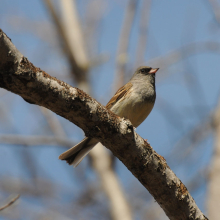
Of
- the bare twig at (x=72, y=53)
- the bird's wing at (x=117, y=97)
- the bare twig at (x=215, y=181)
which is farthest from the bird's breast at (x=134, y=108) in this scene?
the bare twig at (x=72, y=53)

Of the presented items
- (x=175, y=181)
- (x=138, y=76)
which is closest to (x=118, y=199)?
(x=138, y=76)

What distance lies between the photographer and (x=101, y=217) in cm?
766

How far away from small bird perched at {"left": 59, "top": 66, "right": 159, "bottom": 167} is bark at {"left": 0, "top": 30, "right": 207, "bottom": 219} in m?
1.32

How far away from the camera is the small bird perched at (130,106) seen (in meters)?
4.10

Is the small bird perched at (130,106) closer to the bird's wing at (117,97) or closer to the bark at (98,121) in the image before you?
the bird's wing at (117,97)

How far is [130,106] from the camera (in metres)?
4.50

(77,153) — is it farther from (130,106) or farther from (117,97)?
(117,97)

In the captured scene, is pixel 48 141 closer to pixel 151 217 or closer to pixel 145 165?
pixel 151 217

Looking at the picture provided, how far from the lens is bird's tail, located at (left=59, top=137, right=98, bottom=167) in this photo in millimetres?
3967

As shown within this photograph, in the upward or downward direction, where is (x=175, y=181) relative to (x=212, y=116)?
downward

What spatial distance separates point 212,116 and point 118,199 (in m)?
2.73

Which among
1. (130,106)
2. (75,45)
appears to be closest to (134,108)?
(130,106)

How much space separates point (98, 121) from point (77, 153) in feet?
5.28

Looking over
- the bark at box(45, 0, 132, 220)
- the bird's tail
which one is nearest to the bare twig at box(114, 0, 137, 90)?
the bark at box(45, 0, 132, 220)
